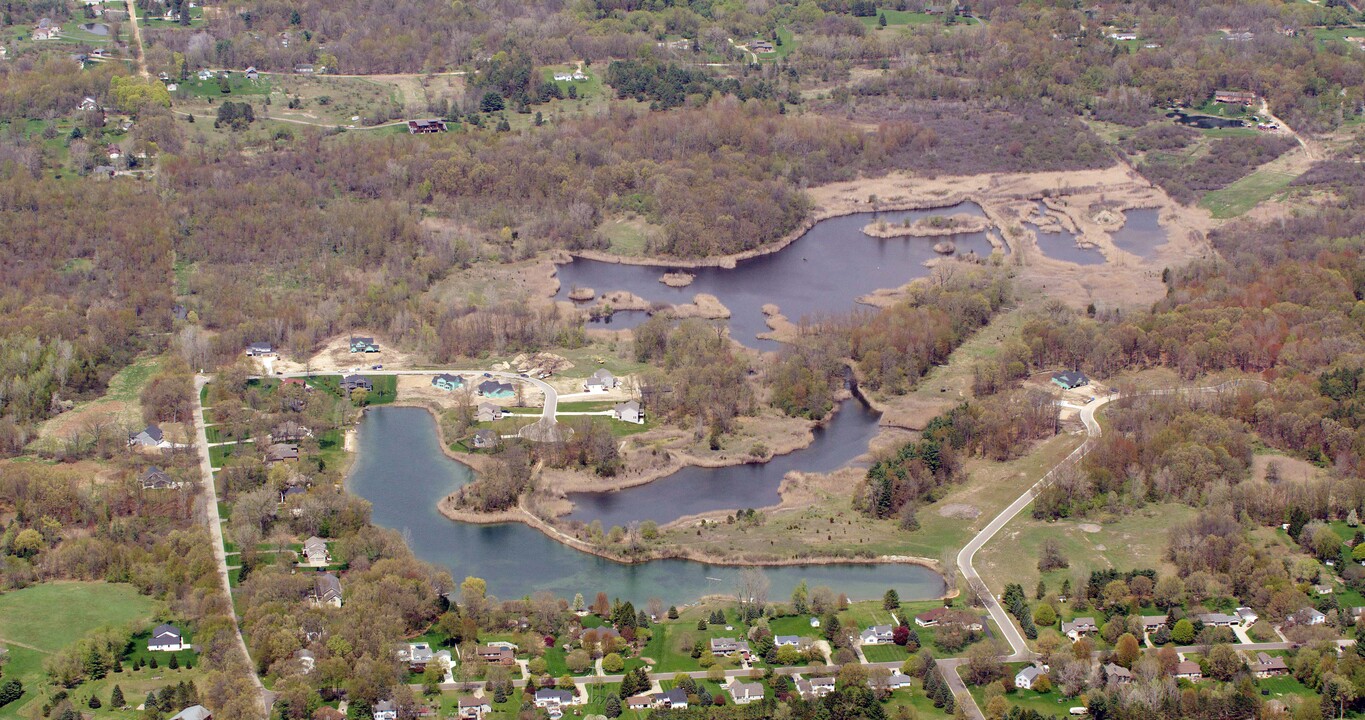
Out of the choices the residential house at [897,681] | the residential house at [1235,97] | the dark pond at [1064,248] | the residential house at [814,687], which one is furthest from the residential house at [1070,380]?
the residential house at [1235,97]

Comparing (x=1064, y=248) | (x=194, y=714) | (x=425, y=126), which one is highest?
(x=425, y=126)

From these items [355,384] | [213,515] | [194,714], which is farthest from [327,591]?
[355,384]

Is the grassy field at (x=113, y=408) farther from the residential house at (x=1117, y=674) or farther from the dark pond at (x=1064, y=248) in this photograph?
the dark pond at (x=1064, y=248)

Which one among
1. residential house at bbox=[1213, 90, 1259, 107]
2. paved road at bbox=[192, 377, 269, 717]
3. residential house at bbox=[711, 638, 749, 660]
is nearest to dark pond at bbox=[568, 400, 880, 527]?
residential house at bbox=[711, 638, 749, 660]

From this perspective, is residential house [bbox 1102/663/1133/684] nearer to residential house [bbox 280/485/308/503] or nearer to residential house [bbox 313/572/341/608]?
residential house [bbox 313/572/341/608]

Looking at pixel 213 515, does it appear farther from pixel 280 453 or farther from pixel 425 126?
pixel 425 126

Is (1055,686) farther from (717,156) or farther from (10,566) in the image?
(717,156)
